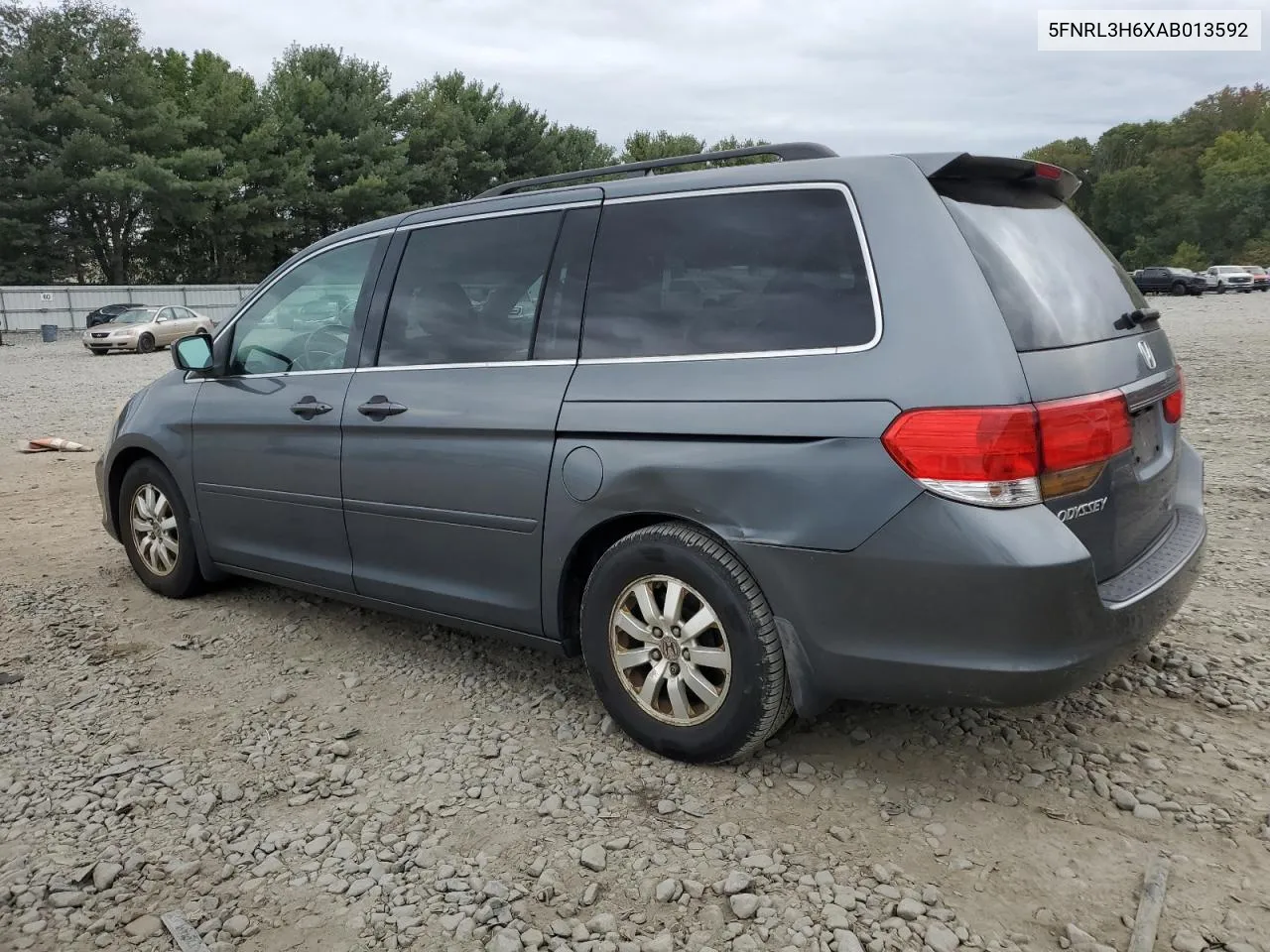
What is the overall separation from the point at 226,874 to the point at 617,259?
85.6 inches

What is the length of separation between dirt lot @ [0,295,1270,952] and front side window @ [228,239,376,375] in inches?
48.7

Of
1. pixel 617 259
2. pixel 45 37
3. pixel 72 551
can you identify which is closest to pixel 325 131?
pixel 45 37

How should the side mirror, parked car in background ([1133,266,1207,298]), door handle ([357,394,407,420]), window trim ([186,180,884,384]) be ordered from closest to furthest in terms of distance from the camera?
window trim ([186,180,884,384])
door handle ([357,394,407,420])
the side mirror
parked car in background ([1133,266,1207,298])

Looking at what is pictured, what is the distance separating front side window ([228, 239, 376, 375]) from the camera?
13.6 ft

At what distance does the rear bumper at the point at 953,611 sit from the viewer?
8.29 ft

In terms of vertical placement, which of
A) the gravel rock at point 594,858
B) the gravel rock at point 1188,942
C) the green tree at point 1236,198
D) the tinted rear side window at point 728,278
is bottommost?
the gravel rock at point 594,858

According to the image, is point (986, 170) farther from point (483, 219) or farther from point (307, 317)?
point (307, 317)

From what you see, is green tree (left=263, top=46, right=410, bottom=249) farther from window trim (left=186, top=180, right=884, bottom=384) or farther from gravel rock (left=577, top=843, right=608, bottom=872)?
gravel rock (left=577, top=843, right=608, bottom=872)

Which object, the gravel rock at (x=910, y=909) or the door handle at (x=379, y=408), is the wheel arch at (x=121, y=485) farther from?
the gravel rock at (x=910, y=909)

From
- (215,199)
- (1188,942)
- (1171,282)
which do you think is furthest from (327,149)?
(1188,942)

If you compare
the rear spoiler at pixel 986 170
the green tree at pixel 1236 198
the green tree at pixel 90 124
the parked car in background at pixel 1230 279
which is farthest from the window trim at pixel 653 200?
the green tree at pixel 1236 198

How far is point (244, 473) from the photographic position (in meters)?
4.41

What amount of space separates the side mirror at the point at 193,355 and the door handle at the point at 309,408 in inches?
32.3

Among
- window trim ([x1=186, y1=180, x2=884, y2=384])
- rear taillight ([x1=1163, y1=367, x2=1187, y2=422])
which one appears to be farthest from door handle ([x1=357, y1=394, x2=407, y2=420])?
rear taillight ([x1=1163, y1=367, x2=1187, y2=422])
